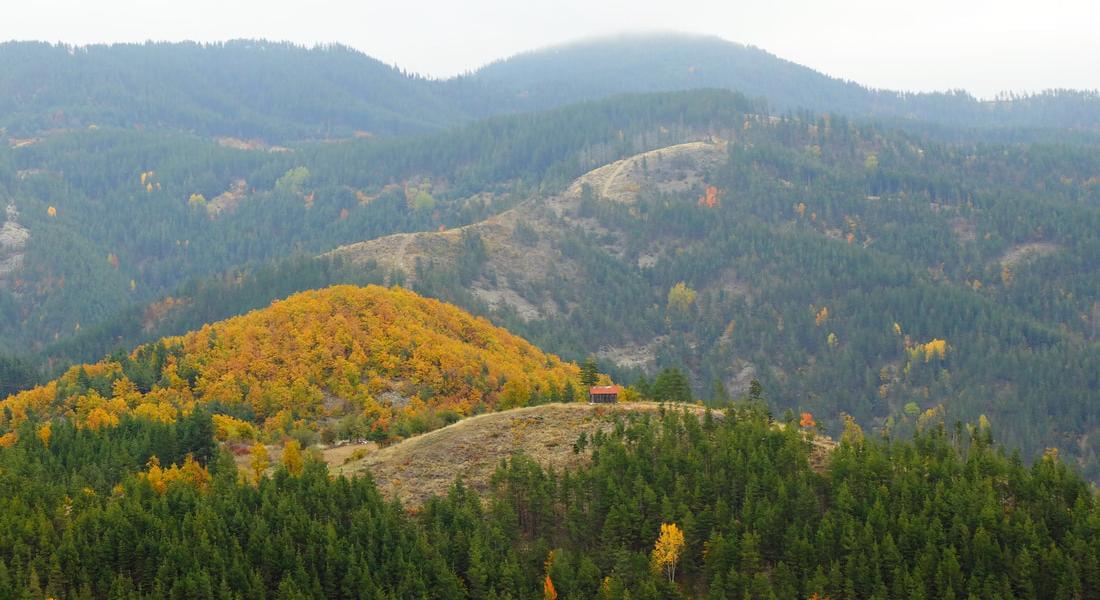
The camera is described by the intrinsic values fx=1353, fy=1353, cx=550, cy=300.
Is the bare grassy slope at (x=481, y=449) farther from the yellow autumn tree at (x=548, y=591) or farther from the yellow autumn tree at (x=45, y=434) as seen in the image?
the yellow autumn tree at (x=45, y=434)

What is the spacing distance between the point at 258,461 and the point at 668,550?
191 ft

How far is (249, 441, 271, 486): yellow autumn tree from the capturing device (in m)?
164

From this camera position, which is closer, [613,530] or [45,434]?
[613,530]

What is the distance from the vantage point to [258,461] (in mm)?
169000

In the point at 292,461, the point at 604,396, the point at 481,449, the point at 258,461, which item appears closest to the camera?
the point at 481,449

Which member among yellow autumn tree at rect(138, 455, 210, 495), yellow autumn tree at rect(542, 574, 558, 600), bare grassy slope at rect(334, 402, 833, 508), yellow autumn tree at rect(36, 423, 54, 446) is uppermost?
bare grassy slope at rect(334, 402, 833, 508)

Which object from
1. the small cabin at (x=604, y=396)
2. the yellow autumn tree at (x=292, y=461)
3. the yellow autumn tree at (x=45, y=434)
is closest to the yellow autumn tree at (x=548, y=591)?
the yellow autumn tree at (x=292, y=461)

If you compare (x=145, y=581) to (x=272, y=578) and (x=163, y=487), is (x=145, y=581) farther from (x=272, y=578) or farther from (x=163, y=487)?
(x=163, y=487)

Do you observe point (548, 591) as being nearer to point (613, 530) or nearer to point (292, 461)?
point (613, 530)

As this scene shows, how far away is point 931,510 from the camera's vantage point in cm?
13862

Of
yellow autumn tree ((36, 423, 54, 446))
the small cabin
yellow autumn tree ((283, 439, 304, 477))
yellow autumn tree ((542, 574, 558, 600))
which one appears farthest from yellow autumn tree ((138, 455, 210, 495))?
the small cabin

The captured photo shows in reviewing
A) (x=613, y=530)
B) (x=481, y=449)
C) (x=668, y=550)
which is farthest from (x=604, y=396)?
(x=668, y=550)

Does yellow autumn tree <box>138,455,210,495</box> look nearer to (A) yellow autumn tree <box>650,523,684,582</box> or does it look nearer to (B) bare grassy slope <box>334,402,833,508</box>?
(B) bare grassy slope <box>334,402,833,508</box>

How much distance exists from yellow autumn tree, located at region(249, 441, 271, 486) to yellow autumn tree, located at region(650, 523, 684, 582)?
50462mm
